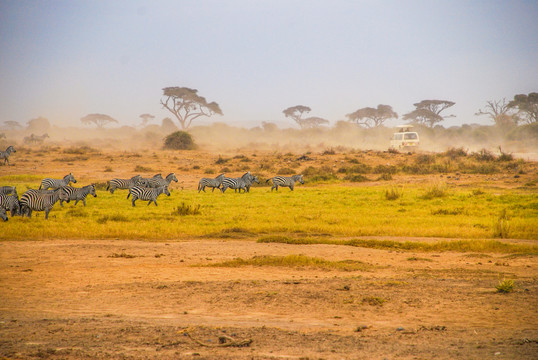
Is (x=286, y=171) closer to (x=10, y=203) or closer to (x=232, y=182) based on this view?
(x=232, y=182)

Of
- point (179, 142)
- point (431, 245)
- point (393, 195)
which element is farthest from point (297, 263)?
point (179, 142)

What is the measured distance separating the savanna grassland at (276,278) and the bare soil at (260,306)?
3 cm

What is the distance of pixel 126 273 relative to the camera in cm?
959

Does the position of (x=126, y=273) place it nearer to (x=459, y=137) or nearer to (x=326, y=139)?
(x=459, y=137)

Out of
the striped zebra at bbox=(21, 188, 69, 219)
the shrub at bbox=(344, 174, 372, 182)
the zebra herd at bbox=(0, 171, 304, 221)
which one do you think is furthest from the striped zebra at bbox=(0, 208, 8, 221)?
the shrub at bbox=(344, 174, 372, 182)

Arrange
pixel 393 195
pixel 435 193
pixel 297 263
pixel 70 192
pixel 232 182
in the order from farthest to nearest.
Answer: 1. pixel 232 182
2. pixel 435 193
3. pixel 393 195
4. pixel 70 192
5. pixel 297 263

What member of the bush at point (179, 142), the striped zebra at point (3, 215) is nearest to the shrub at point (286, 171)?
the striped zebra at point (3, 215)

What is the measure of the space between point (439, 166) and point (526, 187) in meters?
8.64

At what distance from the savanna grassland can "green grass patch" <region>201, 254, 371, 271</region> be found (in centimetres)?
4

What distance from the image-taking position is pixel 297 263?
10516 millimetres

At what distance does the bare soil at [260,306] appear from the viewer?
211 inches

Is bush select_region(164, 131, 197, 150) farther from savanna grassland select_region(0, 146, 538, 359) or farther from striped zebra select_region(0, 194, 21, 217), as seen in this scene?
striped zebra select_region(0, 194, 21, 217)

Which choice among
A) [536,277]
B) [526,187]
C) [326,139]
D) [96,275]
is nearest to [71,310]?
[96,275]

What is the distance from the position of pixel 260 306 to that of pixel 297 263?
326cm
